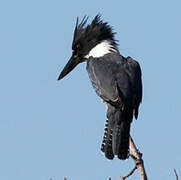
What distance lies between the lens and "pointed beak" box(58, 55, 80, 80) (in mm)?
7559

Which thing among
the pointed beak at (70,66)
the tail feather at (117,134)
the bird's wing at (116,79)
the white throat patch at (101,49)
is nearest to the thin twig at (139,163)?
the tail feather at (117,134)

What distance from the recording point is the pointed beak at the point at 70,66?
7559mm

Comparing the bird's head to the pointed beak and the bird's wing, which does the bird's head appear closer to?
the pointed beak

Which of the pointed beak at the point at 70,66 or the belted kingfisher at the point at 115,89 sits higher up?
the pointed beak at the point at 70,66

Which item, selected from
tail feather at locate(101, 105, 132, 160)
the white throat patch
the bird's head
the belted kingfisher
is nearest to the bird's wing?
the belted kingfisher

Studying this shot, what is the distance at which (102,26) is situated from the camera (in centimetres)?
734

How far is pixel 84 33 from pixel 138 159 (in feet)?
9.60

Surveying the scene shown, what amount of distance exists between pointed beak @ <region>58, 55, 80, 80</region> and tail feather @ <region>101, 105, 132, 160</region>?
1.86 meters

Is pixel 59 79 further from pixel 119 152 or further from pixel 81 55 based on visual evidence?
pixel 119 152

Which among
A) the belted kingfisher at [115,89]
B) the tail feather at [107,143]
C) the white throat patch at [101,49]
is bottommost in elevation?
the tail feather at [107,143]

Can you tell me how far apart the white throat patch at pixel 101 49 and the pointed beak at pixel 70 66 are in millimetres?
253

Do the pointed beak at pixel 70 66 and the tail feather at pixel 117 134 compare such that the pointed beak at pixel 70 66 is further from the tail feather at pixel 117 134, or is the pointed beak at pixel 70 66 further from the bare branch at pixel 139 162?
the bare branch at pixel 139 162

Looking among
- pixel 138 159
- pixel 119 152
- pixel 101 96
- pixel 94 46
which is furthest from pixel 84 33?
pixel 138 159

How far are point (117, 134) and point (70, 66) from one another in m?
2.15
